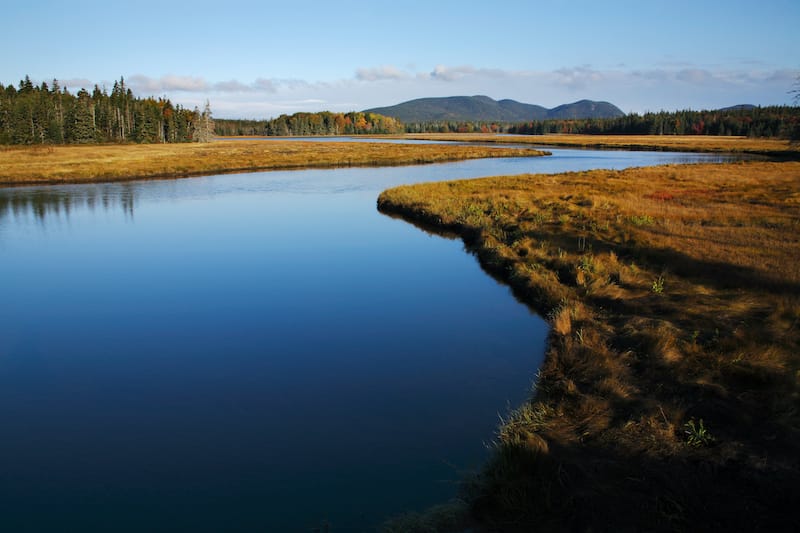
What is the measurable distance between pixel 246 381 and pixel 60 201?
28.0 m

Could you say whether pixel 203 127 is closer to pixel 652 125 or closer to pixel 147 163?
pixel 147 163

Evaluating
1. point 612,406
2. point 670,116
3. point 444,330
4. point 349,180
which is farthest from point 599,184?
point 670,116

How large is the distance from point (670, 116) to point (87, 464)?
18825 cm

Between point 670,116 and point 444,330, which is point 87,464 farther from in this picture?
point 670,116

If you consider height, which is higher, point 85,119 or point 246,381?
point 85,119

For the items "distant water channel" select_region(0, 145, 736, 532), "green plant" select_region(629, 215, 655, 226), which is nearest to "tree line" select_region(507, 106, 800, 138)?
"green plant" select_region(629, 215, 655, 226)

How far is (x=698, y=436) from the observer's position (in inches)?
229

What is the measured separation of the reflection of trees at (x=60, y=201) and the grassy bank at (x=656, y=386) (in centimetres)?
2255

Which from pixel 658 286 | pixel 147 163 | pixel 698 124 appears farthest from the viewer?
pixel 698 124

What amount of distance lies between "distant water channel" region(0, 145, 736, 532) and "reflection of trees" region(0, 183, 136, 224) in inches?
312

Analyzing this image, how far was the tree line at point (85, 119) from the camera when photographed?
76312 millimetres

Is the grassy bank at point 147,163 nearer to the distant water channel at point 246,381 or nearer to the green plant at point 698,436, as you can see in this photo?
the distant water channel at point 246,381

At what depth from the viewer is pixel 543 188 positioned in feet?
101

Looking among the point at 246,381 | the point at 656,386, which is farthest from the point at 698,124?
the point at 246,381
